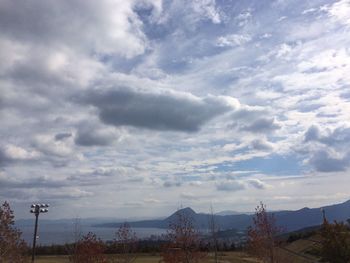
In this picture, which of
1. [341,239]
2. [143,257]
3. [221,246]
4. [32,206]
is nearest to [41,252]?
[143,257]

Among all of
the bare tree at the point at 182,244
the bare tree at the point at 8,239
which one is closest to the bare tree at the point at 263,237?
the bare tree at the point at 182,244

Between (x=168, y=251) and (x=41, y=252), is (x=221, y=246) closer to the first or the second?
(x=41, y=252)

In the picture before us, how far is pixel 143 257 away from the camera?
9344cm

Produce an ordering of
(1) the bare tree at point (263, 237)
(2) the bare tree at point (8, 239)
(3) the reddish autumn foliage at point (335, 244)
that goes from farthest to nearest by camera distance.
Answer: (3) the reddish autumn foliage at point (335, 244) < (1) the bare tree at point (263, 237) < (2) the bare tree at point (8, 239)

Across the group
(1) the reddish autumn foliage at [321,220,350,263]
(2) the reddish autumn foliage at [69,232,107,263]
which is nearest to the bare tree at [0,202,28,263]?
(2) the reddish autumn foliage at [69,232,107,263]

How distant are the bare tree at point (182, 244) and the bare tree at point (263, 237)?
5.77 m

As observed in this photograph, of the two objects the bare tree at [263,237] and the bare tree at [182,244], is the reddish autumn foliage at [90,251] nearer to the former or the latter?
the bare tree at [182,244]

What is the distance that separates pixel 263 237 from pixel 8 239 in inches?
942

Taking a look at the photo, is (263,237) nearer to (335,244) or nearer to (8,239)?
(335,244)

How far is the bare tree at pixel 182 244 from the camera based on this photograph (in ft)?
146

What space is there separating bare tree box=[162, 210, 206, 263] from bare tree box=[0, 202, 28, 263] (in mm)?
14917

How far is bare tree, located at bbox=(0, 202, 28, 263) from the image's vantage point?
→ 36562mm

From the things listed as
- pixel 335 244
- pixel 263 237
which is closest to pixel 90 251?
pixel 263 237

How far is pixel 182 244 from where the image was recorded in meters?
45.8
